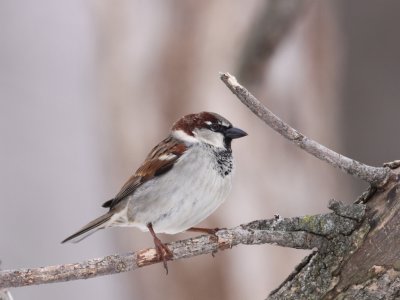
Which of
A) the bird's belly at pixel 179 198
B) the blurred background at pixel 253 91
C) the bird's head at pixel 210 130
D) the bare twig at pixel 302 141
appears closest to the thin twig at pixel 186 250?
the bare twig at pixel 302 141

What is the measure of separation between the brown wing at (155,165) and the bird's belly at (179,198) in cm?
4

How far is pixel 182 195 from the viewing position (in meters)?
2.33

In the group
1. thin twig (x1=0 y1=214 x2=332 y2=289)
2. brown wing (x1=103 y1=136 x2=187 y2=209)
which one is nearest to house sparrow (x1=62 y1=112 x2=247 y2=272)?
brown wing (x1=103 y1=136 x2=187 y2=209)

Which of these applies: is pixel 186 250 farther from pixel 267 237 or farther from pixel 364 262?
pixel 364 262

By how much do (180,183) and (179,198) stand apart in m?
0.06

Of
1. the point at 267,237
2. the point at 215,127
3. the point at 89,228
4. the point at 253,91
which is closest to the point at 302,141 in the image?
the point at 267,237

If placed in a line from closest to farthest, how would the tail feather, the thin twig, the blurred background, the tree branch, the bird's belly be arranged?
the thin twig
the tree branch
the bird's belly
the tail feather
the blurred background

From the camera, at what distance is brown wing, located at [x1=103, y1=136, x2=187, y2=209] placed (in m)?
2.47

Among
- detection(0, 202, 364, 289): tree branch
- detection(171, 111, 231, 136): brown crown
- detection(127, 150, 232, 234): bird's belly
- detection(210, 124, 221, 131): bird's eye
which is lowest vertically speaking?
detection(0, 202, 364, 289): tree branch

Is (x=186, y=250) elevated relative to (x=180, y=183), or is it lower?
lower

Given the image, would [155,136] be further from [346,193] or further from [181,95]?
[346,193]

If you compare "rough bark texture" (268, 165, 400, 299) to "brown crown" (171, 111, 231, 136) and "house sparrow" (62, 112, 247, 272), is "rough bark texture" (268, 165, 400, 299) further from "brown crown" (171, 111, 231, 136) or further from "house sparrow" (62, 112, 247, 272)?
"brown crown" (171, 111, 231, 136)

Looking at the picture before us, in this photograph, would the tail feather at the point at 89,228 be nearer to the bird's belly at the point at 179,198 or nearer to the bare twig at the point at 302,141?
the bird's belly at the point at 179,198

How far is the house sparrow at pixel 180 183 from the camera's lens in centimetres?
233
